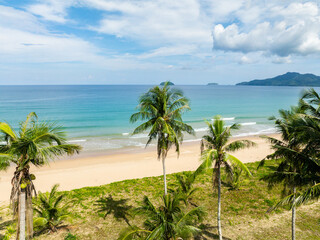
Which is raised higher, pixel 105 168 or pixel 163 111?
pixel 163 111

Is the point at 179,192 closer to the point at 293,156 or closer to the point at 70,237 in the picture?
the point at 70,237

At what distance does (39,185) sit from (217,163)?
652 inches

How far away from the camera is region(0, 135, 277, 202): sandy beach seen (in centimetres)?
1865

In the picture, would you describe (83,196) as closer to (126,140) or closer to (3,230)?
(3,230)

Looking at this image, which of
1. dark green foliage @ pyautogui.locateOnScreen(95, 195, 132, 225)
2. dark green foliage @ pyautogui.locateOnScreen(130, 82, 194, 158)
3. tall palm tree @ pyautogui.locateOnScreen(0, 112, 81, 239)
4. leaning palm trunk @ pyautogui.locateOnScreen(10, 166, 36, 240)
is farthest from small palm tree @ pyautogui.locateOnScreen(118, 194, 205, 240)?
dark green foliage @ pyautogui.locateOnScreen(95, 195, 132, 225)

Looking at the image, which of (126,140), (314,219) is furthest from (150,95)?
(126,140)

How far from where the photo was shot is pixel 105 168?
22.2 meters

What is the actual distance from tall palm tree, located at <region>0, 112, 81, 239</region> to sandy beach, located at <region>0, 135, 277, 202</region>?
11.2 m

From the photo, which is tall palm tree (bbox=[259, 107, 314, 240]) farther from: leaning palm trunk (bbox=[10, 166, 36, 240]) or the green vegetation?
leaning palm trunk (bbox=[10, 166, 36, 240])

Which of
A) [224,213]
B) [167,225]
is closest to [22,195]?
[167,225]

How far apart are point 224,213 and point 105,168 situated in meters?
13.6

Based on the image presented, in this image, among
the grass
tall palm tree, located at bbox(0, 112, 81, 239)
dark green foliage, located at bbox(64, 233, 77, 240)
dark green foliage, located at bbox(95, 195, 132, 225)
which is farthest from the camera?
dark green foliage, located at bbox(95, 195, 132, 225)

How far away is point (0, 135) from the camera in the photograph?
22.8 feet

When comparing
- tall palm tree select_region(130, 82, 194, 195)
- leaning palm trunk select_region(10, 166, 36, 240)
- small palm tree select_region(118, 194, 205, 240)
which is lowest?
small palm tree select_region(118, 194, 205, 240)
